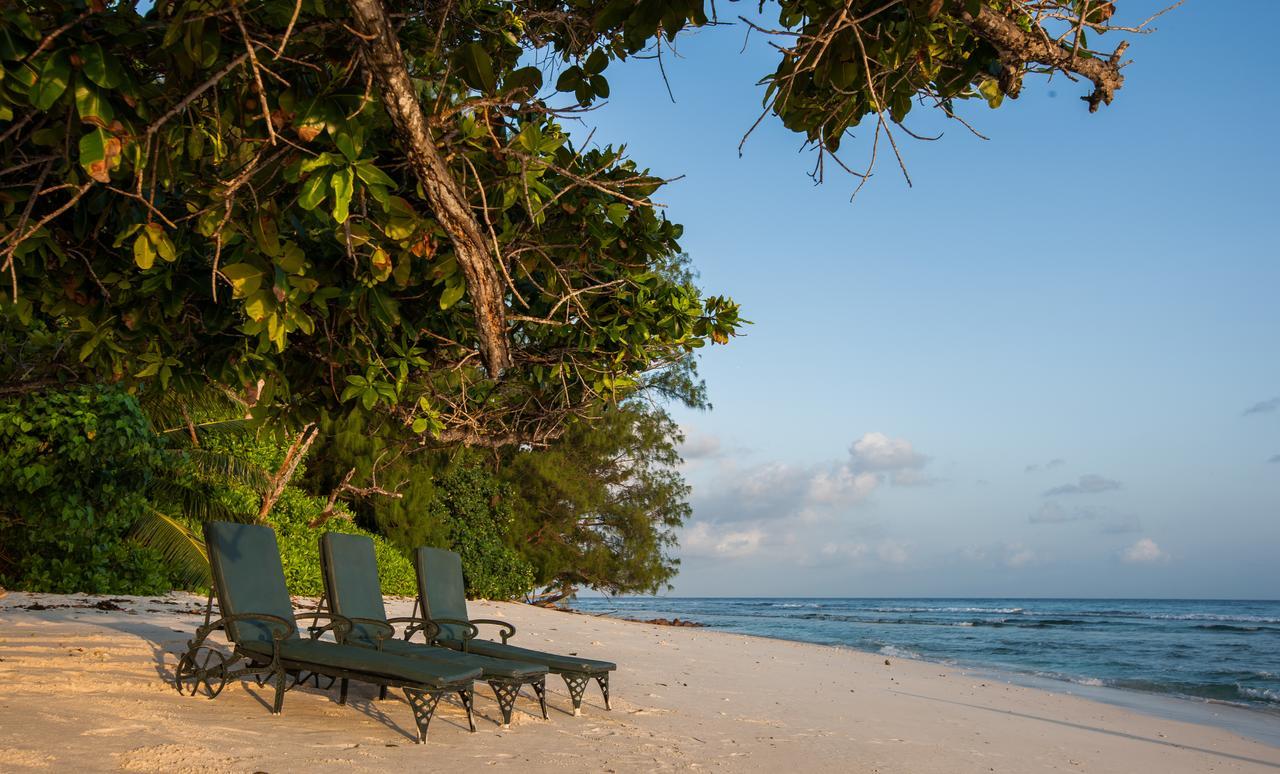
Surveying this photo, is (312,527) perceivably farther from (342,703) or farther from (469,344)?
(469,344)

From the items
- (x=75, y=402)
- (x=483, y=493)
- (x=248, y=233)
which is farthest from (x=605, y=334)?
(x=483, y=493)

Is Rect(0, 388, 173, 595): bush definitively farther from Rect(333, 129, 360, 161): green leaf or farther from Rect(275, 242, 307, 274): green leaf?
Rect(333, 129, 360, 161): green leaf

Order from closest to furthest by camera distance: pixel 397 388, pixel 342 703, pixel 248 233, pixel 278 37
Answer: pixel 278 37 → pixel 248 233 → pixel 397 388 → pixel 342 703

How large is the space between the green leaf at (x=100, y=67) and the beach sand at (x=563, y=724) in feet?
10.1

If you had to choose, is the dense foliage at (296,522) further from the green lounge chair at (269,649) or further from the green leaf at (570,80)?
the green leaf at (570,80)

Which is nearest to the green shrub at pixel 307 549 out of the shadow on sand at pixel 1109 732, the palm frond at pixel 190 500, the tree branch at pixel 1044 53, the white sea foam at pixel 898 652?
the palm frond at pixel 190 500

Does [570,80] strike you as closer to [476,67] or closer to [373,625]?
[476,67]

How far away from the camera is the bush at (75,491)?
10.9 meters

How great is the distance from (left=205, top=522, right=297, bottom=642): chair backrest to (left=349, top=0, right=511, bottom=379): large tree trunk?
10.0 ft

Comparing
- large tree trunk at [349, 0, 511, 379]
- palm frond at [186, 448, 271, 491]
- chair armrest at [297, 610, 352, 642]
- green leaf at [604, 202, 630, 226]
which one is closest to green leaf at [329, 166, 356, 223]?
large tree trunk at [349, 0, 511, 379]

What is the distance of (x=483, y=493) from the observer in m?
21.8

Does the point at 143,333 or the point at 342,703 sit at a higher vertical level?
the point at 143,333

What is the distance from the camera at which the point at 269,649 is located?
5.75 metres

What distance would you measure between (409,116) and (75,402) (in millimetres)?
10137
